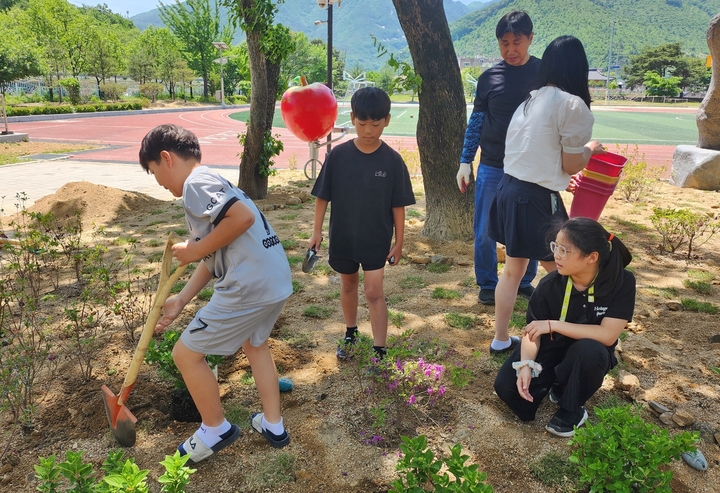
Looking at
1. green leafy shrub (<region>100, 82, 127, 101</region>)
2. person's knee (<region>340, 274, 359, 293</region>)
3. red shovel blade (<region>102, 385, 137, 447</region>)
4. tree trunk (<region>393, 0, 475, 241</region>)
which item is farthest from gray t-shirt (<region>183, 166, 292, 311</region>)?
green leafy shrub (<region>100, 82, 127, 101</region>)

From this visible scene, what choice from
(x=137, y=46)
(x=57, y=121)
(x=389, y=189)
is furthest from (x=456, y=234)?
(x=137, y=46)

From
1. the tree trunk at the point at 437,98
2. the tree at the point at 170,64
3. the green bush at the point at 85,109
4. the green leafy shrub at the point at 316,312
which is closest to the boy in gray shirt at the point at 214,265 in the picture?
the green leafy shrub at the point at 316,312

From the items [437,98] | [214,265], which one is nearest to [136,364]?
[214,265]

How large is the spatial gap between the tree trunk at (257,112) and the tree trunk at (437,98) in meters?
2.42

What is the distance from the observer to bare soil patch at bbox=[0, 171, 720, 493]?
7.18 feet

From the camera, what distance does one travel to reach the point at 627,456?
1838 millimetres

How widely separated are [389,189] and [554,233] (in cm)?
81

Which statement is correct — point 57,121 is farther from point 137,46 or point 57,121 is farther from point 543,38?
point 543,38

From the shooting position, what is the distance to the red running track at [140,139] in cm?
1354

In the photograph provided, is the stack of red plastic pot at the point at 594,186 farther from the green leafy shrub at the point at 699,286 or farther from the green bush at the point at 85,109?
the green bush at the point at 85,109

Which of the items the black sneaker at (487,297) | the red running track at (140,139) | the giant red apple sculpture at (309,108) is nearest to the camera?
the black sneaker at (487,297)

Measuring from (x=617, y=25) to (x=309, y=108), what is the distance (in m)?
177

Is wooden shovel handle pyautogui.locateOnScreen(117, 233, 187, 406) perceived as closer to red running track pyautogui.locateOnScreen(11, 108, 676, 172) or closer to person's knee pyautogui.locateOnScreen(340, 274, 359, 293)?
person's knee pyautogui.locateOnScreen(340, 274, 359, 293)

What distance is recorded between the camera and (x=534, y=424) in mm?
2533
